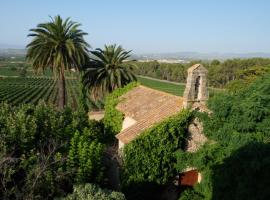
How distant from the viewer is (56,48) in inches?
1036

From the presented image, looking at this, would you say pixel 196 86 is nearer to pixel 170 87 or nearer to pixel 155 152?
pixel 155 152

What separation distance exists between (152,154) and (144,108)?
13.1 ft

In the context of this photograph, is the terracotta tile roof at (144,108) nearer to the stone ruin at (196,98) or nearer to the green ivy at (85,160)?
the stone ruin at (196,98)

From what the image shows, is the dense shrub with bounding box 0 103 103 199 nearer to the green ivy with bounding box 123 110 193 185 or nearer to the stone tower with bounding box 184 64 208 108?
the green ivy with bounding box 123 110 193 185

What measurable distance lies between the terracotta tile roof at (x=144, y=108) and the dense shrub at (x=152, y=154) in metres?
0.50

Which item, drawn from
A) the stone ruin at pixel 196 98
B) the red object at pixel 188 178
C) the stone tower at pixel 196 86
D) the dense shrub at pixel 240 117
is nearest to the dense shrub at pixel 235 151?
the dense shrub at pixel 240 117

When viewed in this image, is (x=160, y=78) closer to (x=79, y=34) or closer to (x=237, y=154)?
(x=79, y=34)

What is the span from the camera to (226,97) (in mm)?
17047

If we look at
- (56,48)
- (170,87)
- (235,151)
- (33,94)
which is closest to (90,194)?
(235,151)

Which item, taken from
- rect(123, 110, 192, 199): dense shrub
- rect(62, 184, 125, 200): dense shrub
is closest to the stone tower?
rect(123, 110, 192, 199): dense shrub

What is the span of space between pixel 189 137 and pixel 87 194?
7.85 metres

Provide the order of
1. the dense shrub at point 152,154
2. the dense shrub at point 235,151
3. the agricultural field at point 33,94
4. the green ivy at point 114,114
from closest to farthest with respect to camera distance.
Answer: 1. the dense shrub at point 235,151
2. the dense shrub at point 152,154
3. the green ivy at point 114,114
4. the agricultural field at point 33,94

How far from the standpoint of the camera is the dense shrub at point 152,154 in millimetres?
15172

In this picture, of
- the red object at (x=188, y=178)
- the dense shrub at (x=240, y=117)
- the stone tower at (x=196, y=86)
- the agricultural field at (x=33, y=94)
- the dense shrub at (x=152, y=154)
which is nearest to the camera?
the dense shrub at (x=152, y=154)
